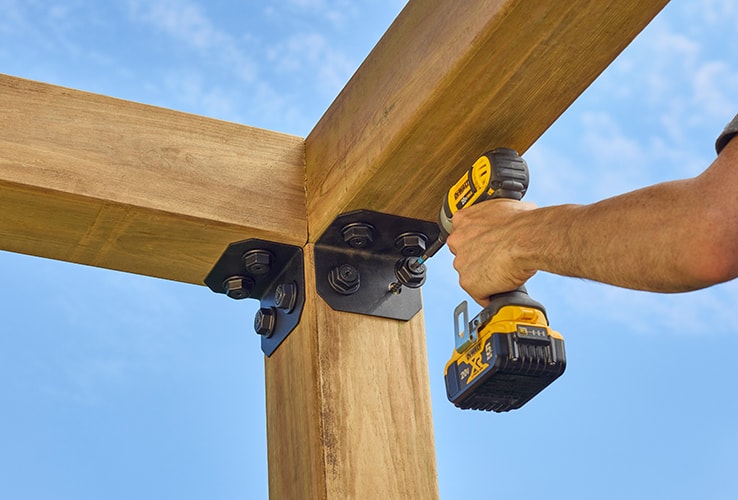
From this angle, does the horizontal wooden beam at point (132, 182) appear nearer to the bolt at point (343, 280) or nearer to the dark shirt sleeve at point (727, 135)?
the bolt at point (343, 280)

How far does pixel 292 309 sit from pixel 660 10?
32.4 inches

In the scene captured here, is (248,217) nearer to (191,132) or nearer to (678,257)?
(191,132)

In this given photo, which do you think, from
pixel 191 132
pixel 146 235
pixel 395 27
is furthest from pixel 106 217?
pixel 395 27

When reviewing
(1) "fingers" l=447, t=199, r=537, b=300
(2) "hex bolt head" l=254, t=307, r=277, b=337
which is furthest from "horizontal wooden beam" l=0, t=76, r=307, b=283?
(1) "fingers" l=447, t=199, r=537, b=300

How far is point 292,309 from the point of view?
1862 mm

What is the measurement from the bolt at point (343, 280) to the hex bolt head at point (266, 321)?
16cm

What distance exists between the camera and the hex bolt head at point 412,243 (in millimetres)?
1848

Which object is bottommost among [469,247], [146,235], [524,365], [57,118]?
[524,365]

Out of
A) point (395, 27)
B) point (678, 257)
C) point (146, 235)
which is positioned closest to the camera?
point (678, 257)

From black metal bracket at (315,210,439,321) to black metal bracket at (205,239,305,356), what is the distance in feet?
0.18

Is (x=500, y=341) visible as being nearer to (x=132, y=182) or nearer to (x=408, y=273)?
(x=408, y=273)

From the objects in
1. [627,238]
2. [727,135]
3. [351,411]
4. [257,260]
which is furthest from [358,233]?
[727,135]

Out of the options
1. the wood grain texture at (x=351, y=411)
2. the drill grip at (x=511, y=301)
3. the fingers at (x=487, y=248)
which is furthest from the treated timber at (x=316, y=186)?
the drill grip at (x=511, y=301)

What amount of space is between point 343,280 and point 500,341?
42 centimetres
